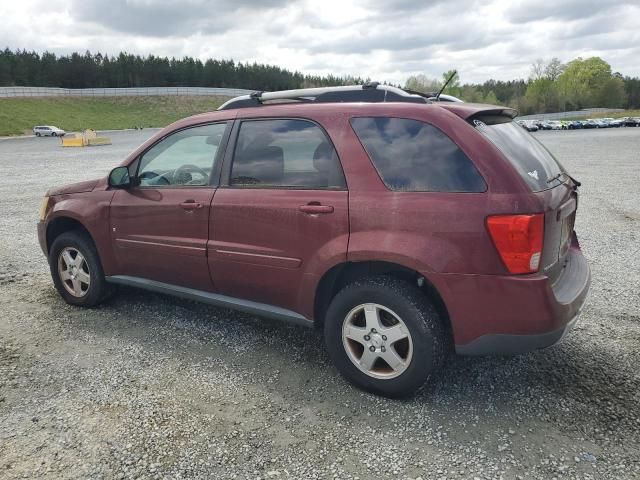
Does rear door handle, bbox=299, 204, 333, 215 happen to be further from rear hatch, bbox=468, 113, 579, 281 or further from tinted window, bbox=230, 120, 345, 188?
rear hatch, bbox=468, 113, 579, 281

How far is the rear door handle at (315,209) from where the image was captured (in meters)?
3.11

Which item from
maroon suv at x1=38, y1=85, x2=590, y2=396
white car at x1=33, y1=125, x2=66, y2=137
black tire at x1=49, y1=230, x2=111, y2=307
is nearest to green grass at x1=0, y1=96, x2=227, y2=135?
white car at x1=33, y1=125, x2=66, y2=137

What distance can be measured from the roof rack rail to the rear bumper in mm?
1209

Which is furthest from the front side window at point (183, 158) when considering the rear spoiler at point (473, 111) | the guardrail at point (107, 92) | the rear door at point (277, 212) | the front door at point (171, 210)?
the guardrail at point (107, 92)

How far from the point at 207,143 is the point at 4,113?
231 ft

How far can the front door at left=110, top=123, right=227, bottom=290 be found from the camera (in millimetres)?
3781

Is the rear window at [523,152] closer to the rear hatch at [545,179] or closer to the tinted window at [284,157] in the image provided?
the rear hatch at [545,179]

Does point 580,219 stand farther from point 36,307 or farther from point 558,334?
point 36,307

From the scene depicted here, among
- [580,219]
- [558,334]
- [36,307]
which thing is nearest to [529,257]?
[558,334]

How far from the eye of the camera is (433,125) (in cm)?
293

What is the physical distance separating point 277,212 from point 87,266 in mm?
2239

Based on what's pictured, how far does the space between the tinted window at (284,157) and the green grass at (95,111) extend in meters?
59.1

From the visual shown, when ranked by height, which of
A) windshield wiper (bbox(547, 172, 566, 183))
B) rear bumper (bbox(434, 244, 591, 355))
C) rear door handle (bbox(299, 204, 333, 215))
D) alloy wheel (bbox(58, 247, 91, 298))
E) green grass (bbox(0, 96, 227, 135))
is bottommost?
alloy wheel (bbox(58, 247, 91, 298))

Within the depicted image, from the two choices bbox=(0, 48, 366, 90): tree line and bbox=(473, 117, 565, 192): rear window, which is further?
bbox=(0, 48, 366, 90): tree line
